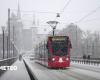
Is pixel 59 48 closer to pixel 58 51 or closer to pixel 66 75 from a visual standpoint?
pixel 58 51

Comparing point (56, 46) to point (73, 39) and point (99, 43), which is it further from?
point (73, 39)

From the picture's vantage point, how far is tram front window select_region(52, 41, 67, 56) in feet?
122

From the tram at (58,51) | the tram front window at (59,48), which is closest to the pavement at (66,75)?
the tram at (58,51)

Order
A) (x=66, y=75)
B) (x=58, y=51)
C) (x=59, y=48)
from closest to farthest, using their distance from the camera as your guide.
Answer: (x=66, y=75) < (x=58, y=51) < (x=59, y=48)

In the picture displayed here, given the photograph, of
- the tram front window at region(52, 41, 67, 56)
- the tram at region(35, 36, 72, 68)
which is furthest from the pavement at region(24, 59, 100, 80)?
the tram front window at region(52, 41, 67, 56)

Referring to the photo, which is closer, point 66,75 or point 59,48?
point 66,75

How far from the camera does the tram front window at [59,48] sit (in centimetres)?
3722

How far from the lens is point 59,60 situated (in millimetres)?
36750

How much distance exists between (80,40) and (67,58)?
245 feet

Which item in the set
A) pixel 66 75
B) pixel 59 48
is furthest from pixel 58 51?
pixel 66 75

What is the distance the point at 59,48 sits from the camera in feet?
123

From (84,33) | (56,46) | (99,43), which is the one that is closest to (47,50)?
(56,46)

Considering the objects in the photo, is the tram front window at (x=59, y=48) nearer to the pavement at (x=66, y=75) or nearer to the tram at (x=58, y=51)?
the tram at (x=58, y=51)

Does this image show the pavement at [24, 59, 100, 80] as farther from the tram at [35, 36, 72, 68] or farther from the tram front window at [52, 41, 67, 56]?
the tram front window at [52, 41, 67, 56]
